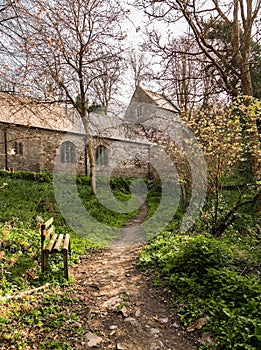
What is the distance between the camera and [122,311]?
371 cm

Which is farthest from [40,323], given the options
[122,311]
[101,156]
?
[101,156]

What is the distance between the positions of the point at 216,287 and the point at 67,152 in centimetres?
1937

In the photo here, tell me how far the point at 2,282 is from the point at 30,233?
2335 mm

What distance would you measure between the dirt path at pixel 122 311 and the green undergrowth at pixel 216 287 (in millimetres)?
237

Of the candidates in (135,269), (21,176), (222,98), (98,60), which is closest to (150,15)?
(98,60)

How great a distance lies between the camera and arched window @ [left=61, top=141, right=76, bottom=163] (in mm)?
21578

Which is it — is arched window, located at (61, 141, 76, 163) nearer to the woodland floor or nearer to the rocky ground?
the rocky ground

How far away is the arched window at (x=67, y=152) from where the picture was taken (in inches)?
850

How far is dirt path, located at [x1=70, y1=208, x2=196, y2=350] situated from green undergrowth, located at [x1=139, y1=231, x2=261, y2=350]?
24 cm

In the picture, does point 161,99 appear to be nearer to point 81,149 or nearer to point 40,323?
point 81,149

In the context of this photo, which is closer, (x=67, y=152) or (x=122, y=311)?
(x=122, y=311)

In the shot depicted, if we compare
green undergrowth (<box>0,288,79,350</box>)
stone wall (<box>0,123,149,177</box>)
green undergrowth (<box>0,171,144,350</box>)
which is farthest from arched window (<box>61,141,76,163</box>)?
green undergrowth (<box>0,288,79,350</box>)

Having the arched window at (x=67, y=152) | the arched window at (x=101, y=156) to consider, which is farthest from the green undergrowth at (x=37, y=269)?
the arched window at (x=101, y=156)

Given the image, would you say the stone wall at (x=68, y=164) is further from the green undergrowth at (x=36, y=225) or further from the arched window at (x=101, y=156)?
the green undergrowth at (x=36, y=225)
